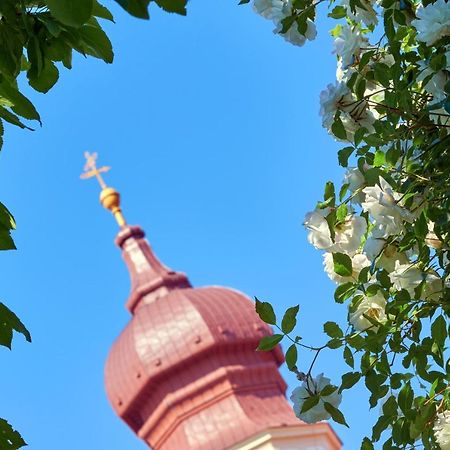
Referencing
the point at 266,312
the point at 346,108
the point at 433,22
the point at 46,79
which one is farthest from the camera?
the point at 346,108

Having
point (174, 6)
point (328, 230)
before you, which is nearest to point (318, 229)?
point (328, 230)

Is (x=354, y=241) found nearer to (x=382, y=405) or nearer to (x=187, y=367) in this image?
(x=382, y=405)

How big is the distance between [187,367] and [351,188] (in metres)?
27.4

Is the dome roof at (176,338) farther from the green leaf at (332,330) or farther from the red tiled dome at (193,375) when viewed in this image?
the green leaf at (332,330)

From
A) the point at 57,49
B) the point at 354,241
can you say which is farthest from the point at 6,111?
the point at 354,241

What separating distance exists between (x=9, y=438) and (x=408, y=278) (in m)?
1.42

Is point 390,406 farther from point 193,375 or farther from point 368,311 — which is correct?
point 193,375

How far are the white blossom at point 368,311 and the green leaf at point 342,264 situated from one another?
0.08m

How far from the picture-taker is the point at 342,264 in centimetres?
324

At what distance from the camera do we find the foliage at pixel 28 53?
5.97ft

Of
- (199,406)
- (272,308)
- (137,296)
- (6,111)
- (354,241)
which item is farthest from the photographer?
(137,296)

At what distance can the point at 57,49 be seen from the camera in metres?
1.93

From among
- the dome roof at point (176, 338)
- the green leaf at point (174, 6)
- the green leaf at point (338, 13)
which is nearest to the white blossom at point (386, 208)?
the green leaf at point (338, 13)

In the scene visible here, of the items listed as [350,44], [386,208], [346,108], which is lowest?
[386,208]
